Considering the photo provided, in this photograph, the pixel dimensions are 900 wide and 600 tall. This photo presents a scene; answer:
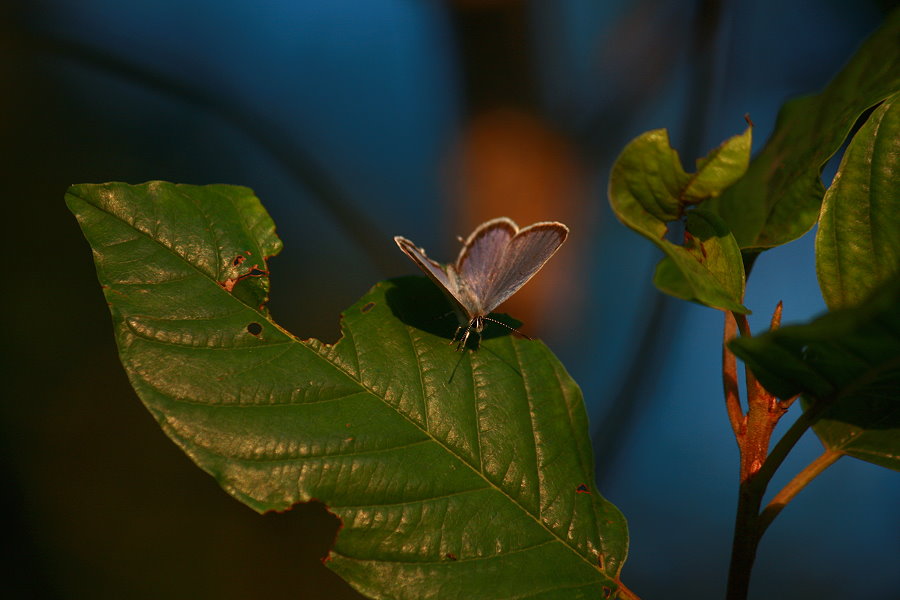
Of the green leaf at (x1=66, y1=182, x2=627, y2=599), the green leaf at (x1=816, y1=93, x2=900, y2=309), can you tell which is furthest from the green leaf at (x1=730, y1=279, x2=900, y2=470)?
the green leaf at (x1=66, y1=182, x2=627, y2=599)

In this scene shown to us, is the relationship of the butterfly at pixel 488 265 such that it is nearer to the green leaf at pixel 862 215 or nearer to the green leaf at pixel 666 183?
the green leaf at pixel 666 183

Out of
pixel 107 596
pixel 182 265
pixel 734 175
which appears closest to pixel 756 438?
pixel 734 175

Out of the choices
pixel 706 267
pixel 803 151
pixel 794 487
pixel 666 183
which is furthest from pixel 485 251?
pixel 794 487

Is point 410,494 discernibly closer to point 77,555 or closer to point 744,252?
point 744,252

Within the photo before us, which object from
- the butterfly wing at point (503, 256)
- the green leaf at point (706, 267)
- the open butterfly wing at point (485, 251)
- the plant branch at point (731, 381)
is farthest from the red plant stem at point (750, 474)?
the open butterfly wing at point (485, 251)

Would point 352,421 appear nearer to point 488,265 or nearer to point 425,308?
point 425,308
